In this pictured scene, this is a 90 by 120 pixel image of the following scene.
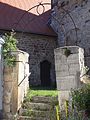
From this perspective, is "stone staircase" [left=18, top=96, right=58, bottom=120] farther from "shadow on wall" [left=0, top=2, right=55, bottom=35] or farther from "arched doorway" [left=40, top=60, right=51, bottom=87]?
"arched doorway" [left=40, top=60, right=51, bottom=87]

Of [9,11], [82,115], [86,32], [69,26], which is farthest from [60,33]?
[82,115]

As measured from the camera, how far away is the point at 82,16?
1662 centimetres

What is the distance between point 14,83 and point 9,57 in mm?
816

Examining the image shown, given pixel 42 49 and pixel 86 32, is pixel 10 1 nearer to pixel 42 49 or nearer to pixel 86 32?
pixel 42 49

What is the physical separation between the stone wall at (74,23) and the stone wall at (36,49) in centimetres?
85

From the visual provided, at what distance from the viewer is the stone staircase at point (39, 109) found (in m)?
8.50

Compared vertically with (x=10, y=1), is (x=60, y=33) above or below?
below

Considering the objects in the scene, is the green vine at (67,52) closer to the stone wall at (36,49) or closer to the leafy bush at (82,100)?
the leafy bush at (82,100)

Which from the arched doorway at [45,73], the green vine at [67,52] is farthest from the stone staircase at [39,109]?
the arched doorway at [45,73]

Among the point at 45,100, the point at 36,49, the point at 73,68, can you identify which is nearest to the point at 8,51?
the point at 45,100

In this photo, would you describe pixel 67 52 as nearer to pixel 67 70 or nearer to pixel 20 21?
pixel 67 70

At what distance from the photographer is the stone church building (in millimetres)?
16484

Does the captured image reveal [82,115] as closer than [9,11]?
Yes

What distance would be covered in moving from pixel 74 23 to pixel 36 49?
104 inches
